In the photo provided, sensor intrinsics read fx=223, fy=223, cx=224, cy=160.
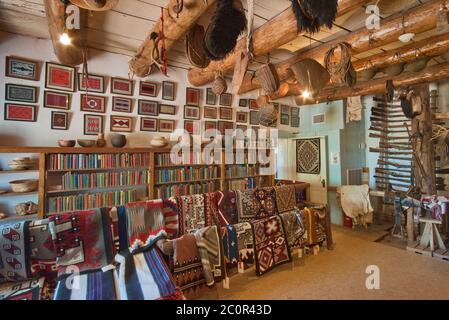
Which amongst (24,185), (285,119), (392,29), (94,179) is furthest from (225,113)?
(24,185)

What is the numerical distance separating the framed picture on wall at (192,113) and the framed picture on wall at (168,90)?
0.98 ft

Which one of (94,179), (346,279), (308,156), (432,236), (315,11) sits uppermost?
(315,11)

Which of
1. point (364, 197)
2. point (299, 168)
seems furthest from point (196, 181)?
point (364, 197)

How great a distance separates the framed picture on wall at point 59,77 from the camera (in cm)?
283

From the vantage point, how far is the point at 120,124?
331cm

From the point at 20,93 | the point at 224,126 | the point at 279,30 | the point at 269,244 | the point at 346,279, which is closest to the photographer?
the point at 279,30

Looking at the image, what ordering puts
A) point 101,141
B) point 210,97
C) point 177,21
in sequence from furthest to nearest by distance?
point 210,97
point 101,141
point 177,21

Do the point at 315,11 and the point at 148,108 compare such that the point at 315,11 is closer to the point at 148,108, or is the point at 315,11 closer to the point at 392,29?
the point at 392,29

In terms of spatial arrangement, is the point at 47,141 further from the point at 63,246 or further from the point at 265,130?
the point at 265,130

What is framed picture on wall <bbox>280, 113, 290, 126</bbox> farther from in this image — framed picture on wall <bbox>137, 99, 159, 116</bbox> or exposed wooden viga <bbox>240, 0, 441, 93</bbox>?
framed picture on wall <bbox>137, 99, 159, 116</bbox>

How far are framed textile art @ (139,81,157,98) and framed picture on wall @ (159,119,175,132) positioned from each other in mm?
429

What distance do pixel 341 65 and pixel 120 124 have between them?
2.96 meters

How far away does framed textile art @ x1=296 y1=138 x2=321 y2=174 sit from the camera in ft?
15.8

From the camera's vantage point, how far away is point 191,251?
171 cm
